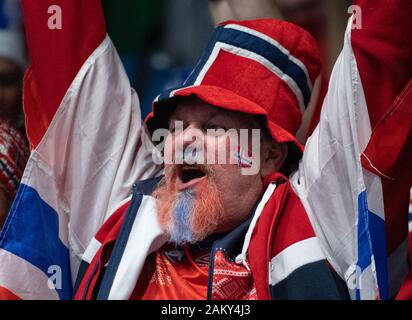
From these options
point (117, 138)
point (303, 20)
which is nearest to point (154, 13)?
point (303, 20)

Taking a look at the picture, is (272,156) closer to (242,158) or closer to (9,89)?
(242,158)

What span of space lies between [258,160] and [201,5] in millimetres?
878

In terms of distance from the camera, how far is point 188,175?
2.17m

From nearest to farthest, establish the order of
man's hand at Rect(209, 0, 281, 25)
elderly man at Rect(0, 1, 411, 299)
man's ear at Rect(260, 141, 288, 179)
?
elderly man at Rect(0, 1, 411, 299), man's ear at Rect(260, 141, 288, 179), man's hand at Rect(209, 0, 281, 25)

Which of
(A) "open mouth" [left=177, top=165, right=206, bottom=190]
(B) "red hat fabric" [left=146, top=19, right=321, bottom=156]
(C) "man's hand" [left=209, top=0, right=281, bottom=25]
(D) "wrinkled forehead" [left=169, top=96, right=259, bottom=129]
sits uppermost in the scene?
(C) "man's hand" [left=209, top=0, right=281, bottom=25]

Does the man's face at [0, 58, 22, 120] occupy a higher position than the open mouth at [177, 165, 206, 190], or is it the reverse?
the man's face at [0, 58, 22, 120]

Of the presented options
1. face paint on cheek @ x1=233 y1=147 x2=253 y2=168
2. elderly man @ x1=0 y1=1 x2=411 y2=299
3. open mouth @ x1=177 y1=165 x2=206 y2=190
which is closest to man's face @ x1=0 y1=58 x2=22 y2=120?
elderly man @ x1=0 y1=1 x2=411 y2=299

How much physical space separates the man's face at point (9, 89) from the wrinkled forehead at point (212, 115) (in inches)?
24.3

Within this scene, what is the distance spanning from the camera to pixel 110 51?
2.35 m

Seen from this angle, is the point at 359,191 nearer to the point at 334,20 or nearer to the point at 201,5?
the point at 334,20

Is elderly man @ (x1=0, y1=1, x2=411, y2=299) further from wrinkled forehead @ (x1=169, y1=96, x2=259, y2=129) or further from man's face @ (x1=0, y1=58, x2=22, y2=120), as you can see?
man's face @ (x1=0, y1=58, x2=22, y2=120)

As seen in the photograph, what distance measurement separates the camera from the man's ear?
2160 mm

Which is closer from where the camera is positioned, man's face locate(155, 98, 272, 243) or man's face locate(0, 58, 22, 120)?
man's face locate(155, 98, 272, 243)

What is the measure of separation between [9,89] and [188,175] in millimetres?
667
